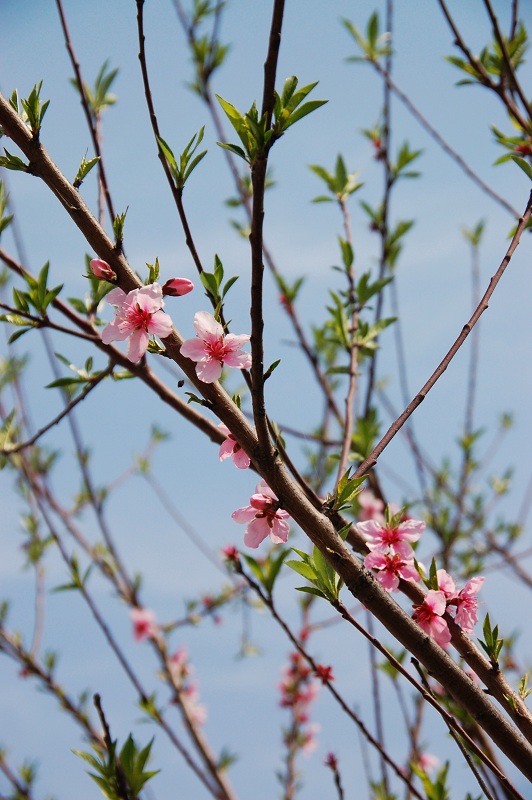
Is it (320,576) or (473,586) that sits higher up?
(320,576)

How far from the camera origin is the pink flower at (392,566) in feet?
4.50

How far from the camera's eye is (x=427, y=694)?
1189 mm

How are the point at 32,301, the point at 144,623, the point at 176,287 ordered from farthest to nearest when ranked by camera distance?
1. the point at 144,623
2. the point at 32,301
3. the point at 176,287

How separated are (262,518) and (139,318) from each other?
0.46m

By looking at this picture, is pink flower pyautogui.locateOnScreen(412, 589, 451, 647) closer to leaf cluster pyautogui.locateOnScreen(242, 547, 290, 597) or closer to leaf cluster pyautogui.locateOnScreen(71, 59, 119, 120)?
leaf cluster pyautogui.locateOnScreen(242, 547, 290, 597)

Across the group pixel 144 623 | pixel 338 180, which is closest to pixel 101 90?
pixel 338 180

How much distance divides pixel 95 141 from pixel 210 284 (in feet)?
3.16

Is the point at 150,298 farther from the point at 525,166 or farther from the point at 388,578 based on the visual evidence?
the point at 525,166

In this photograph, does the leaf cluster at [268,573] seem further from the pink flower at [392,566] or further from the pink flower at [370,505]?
the pink flower at [370,505]

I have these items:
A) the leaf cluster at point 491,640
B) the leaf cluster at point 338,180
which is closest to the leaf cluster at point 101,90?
the leaf cluster at point 338,180

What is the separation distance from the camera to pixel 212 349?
3.99 feet

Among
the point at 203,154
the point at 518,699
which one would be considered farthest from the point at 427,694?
the point at 203,154

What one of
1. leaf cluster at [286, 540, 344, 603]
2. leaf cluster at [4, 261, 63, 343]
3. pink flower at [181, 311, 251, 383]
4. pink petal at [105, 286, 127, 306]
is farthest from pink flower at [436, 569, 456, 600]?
leaf cluster at [4, 261, 63, 343]

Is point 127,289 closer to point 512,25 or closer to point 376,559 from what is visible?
point 376,559
